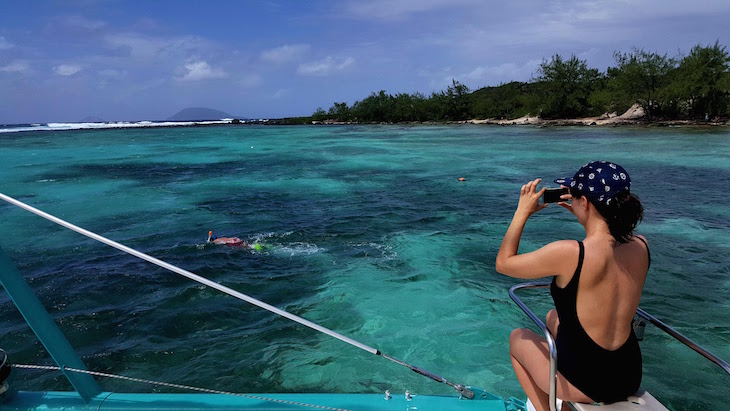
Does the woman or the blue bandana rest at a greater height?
the blue bandana

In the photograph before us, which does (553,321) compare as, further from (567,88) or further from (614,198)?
(567,88)

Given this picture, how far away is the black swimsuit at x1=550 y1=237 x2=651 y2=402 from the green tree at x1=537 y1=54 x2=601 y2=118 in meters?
74.0

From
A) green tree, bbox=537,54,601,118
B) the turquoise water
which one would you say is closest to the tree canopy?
green tree, bbox=537,54,601,118

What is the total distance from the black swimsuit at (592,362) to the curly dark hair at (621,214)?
206 millimetres

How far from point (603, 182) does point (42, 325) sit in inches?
129

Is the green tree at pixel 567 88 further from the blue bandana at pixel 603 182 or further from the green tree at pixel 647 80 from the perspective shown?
the blue bandana at pixel 603 182

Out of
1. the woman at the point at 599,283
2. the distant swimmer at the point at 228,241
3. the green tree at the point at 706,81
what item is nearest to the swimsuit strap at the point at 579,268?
the woman at the point at 599,283

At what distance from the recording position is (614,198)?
7.95 ft

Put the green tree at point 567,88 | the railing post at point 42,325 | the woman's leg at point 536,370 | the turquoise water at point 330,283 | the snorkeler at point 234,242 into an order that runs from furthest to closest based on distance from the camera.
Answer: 1. the green tree at point 567,88
2. the snorkeler at point 234,242
3. the turquoise water at point 330,283
4. the railing post at point 42,325
5. the woman's leg at point 536,370

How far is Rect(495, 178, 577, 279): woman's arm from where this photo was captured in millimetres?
2447

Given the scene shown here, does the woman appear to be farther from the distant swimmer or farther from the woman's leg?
the distant swimmer

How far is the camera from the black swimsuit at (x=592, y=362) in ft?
8.05

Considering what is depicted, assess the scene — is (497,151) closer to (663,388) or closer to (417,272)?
(417,272)

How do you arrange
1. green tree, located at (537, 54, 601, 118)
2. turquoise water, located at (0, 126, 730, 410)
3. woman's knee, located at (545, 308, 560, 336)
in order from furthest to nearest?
green tree, located at (537, 54, 601, 118) → turquoise water, located at (0, 126, 730, 410) → woman's knee, located at (545, 308, 560, 336)
